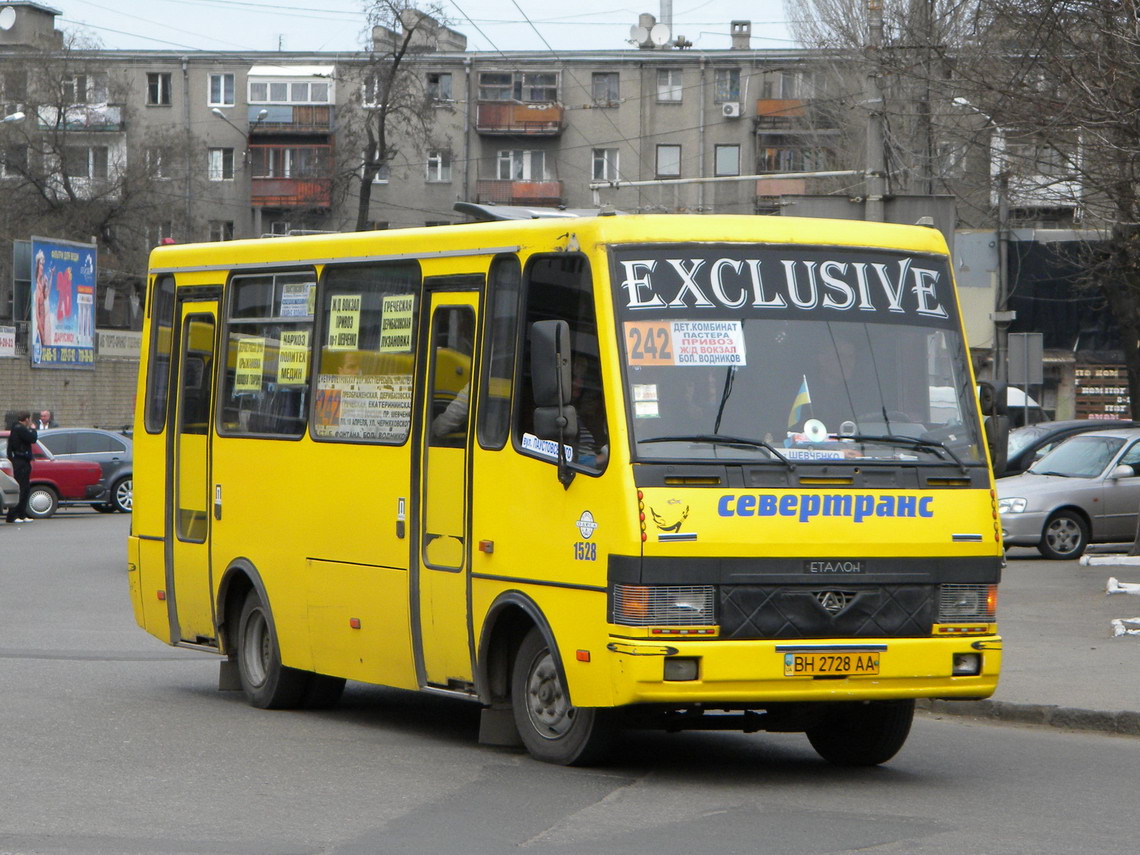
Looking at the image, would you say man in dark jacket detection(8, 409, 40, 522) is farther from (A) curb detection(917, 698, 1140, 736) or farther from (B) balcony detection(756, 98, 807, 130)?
(B) balcony detection(756, 98, 807, 130)

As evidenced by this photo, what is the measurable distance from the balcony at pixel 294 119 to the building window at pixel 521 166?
7.07m

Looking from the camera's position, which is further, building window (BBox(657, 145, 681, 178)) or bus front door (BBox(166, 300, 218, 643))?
building window (BBox(657, 145, 681, 178))

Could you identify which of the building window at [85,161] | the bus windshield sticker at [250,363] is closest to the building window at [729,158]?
the building window at [85,161]

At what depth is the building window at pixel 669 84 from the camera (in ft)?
249

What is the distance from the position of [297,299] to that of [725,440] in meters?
3.75

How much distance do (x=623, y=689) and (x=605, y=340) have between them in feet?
5.11

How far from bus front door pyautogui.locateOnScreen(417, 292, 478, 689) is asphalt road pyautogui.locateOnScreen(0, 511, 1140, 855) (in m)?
0.52

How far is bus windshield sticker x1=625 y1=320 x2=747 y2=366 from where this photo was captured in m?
8.60

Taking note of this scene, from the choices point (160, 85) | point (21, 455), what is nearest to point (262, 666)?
point (21, 455)

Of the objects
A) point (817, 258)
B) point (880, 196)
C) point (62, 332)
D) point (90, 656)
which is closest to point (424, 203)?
point (62, 332)

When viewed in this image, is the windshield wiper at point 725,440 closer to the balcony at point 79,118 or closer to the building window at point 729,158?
the balcony at point 79,118

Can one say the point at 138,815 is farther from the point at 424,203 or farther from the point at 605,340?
the point at 424,203

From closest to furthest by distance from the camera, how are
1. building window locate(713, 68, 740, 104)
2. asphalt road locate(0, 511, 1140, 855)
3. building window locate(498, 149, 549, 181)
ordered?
asphalt road locate(0, 511, 1140, 855) → building window locate(713, 68, 740, 104) → building window locate(498, 149, 549, 181)

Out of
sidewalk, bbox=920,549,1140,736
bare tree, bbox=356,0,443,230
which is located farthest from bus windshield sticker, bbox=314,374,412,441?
bare tree, bbox=356,0,443,230
